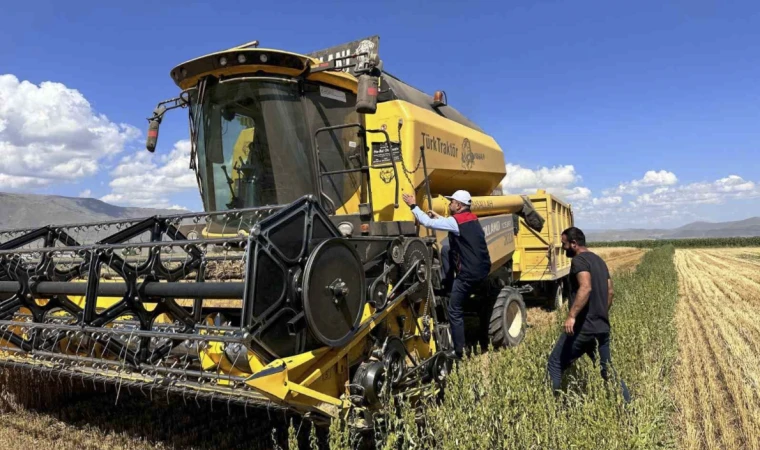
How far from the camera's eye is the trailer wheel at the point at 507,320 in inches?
222

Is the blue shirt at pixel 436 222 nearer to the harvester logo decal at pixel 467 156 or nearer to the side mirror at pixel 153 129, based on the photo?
the harvester logo decal at pixel 467 156

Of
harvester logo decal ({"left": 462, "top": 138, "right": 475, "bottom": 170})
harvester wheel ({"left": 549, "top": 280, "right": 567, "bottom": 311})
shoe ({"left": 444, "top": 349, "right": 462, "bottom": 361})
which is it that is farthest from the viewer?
harvester wheel ({"left": 549, "top": 280, "right": 567, "bottom": 311})

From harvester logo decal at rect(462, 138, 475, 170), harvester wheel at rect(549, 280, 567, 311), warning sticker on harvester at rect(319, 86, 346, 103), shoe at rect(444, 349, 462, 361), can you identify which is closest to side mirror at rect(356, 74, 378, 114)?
warning sticker on harvester at rect(319, 86, 346, 103)

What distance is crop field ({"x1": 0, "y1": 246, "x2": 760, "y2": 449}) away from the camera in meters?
2.56

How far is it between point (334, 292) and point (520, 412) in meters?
1.23

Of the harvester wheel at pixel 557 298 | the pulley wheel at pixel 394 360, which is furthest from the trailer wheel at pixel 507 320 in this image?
the harvester wheel at pixel 557 298

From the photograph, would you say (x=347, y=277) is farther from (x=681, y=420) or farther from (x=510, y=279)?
(x=510, y=279)

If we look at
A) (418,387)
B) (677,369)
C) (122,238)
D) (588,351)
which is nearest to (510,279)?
(677,369)

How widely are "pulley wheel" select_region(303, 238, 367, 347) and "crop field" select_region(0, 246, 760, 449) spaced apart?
0.54 m

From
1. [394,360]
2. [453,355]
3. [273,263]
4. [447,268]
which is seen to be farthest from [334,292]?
[447,268]

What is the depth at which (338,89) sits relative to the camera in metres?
4.34

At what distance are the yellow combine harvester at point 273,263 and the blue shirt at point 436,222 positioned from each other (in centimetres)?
17

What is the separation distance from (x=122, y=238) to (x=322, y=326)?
2.01 m

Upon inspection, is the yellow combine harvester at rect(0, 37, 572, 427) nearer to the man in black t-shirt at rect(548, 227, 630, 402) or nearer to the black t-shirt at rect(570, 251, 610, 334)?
the man in black t-shirt at rect(548, 227, 630, 402)
